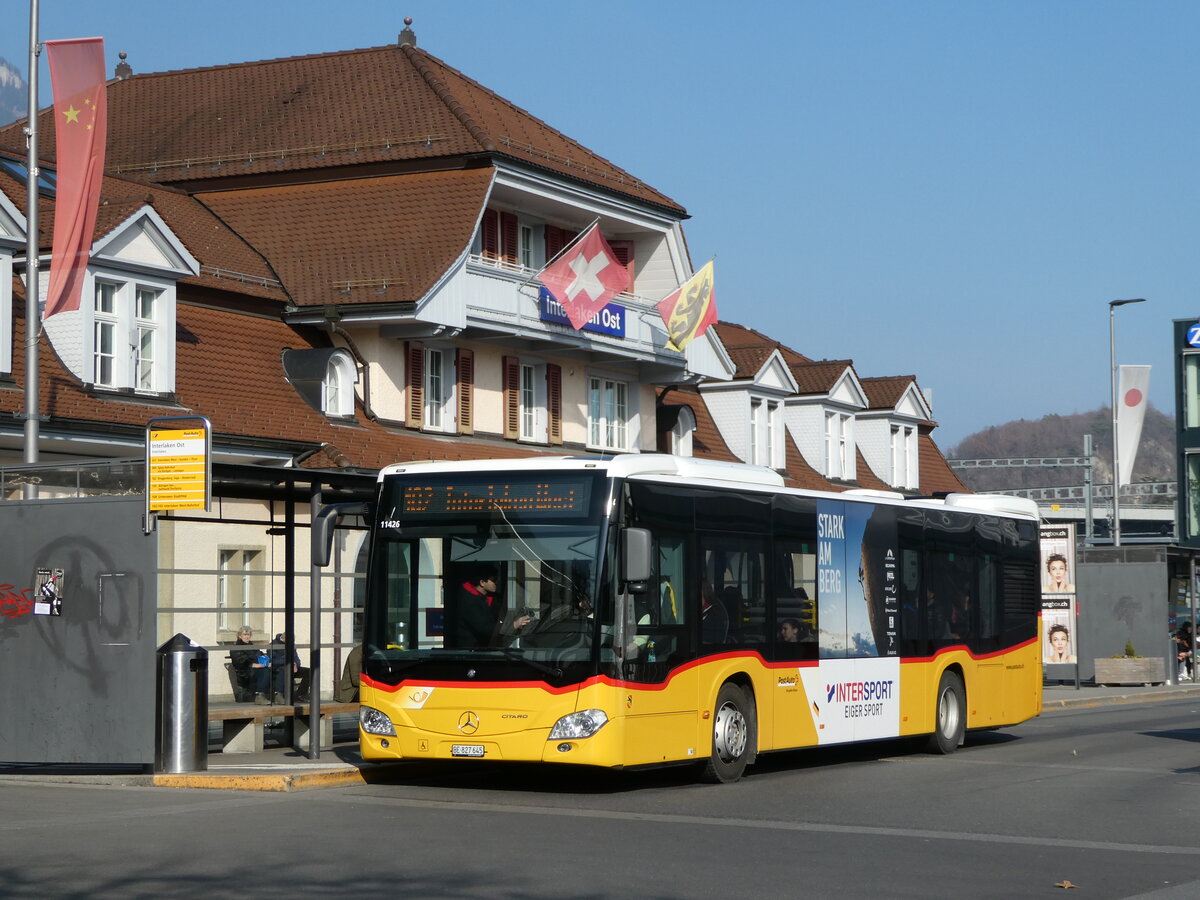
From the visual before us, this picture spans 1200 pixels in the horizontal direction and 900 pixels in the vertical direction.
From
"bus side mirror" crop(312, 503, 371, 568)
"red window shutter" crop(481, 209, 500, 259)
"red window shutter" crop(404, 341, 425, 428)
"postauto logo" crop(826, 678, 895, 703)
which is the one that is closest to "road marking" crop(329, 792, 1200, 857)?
"bus side mirror" crop(312, 503, 371, 568)

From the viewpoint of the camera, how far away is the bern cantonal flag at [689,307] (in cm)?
3709

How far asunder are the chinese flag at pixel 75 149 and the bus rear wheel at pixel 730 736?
8.77 metres

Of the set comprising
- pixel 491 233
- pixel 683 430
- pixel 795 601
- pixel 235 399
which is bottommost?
pixel 795 601

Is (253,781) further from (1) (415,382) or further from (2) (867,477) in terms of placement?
(2) (867,477)

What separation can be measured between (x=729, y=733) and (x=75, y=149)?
9892mm

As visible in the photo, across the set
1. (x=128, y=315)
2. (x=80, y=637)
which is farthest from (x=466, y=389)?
(x=80, y=637)

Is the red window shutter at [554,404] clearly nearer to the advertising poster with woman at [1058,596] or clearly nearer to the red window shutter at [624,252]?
the red window shutter at [624,252]

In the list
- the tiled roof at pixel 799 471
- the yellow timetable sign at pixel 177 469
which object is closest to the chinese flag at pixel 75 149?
the yellow timetable sign at pixel 177 469

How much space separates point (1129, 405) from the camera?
168ft

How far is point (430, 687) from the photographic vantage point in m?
16.2

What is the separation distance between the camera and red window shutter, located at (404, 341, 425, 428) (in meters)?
33.6

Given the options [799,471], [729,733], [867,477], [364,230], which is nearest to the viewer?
[729,733]

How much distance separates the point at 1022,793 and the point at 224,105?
27.5 m

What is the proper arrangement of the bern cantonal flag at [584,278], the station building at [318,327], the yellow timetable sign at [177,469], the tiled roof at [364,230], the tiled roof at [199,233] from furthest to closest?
the bern cantonal flag at [584,278], the tiled roof at [364,230], the tiled roof at [199,233], the station building at [318,327], the yellow timetable sign at [177,469]
